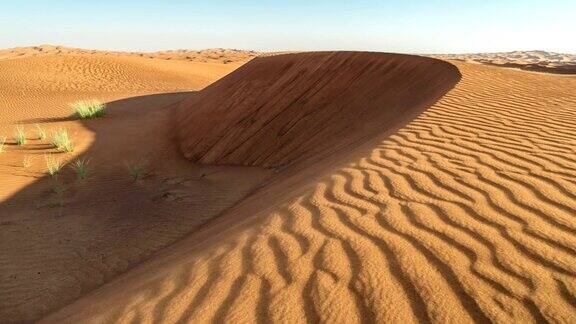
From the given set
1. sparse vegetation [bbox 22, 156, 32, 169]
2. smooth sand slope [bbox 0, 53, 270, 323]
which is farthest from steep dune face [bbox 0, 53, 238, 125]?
sparse vegetation [bbox 22, 156, 32, 169]

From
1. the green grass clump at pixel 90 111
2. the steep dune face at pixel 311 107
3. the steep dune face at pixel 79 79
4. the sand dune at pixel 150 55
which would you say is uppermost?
the steep dune face at pixel 311 107

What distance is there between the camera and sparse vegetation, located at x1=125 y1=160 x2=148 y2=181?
7.35 meters

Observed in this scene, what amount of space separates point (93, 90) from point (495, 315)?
71.6ft

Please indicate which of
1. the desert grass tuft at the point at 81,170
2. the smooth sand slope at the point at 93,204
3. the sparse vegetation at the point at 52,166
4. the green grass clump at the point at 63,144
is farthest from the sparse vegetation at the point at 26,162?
the desert grass tuft at the point at 81,170

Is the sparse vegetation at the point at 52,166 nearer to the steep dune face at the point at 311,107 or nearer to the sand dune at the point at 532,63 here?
the steep dune face at the point at 311,107

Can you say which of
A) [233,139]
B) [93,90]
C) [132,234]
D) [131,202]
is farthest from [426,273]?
[93,90]

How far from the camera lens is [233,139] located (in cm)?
884

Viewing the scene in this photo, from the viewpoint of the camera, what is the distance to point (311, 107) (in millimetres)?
8672

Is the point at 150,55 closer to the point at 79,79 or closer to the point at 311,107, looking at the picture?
the point at 79,79

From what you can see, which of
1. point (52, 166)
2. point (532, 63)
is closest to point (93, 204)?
point (52, 166)

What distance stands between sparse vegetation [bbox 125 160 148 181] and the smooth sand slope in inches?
4.4

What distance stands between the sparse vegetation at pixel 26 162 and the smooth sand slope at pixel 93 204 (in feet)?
0.14

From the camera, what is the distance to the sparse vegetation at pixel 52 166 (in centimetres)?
720

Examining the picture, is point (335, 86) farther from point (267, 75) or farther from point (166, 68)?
point (166, 68)
